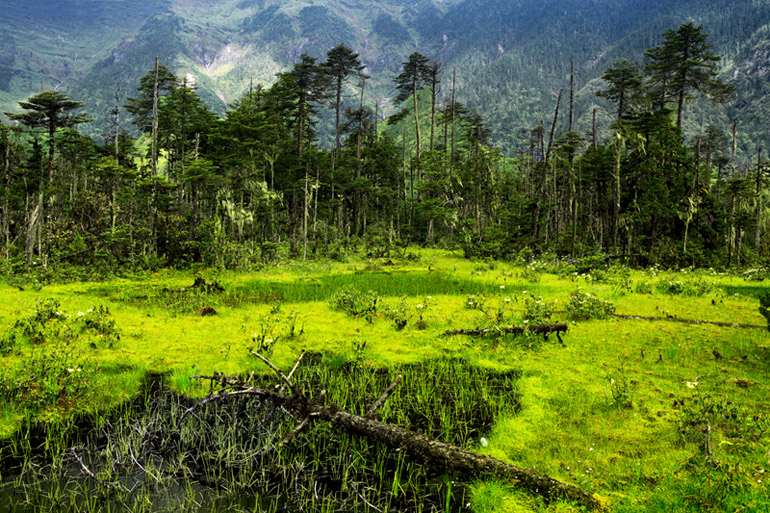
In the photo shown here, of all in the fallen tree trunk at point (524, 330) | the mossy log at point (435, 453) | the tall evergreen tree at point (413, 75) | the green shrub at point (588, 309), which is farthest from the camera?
the tall evergreen tree at point (413, 75)

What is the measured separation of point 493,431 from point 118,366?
8005mm

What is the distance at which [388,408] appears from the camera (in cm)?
660

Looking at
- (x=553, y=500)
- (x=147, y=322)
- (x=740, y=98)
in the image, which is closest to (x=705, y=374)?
(x=553, y=500)

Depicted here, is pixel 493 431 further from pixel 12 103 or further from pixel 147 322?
pixel 12 103

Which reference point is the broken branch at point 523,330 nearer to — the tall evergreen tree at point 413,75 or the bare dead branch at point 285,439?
the bare dead branch at point 285,439

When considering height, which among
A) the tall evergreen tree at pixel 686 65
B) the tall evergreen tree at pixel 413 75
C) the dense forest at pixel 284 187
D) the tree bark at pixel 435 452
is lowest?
the tree bark at pixel 435 452

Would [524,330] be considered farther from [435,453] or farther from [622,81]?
[622,81]

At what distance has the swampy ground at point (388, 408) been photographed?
448 centimetres

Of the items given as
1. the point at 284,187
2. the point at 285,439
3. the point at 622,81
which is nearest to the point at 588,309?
the point at 285,439

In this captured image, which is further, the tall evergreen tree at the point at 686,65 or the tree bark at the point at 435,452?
the tall evergreen tree at the point at 686,65

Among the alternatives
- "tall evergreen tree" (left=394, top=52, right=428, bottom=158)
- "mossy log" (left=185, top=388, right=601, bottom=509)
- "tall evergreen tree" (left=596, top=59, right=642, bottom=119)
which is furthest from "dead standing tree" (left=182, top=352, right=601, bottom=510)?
"tall evergreen tree" (left=394, top=52, right=428, bottom=158)

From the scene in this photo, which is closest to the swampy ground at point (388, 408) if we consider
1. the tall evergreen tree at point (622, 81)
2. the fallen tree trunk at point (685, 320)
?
the fallen tree trunk at point (685, 320)

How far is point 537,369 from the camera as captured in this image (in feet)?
27.7

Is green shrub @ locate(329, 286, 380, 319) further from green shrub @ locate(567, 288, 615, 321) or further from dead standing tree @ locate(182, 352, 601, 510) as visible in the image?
dead standing tree @ locate(182, 352, 601, 510)
